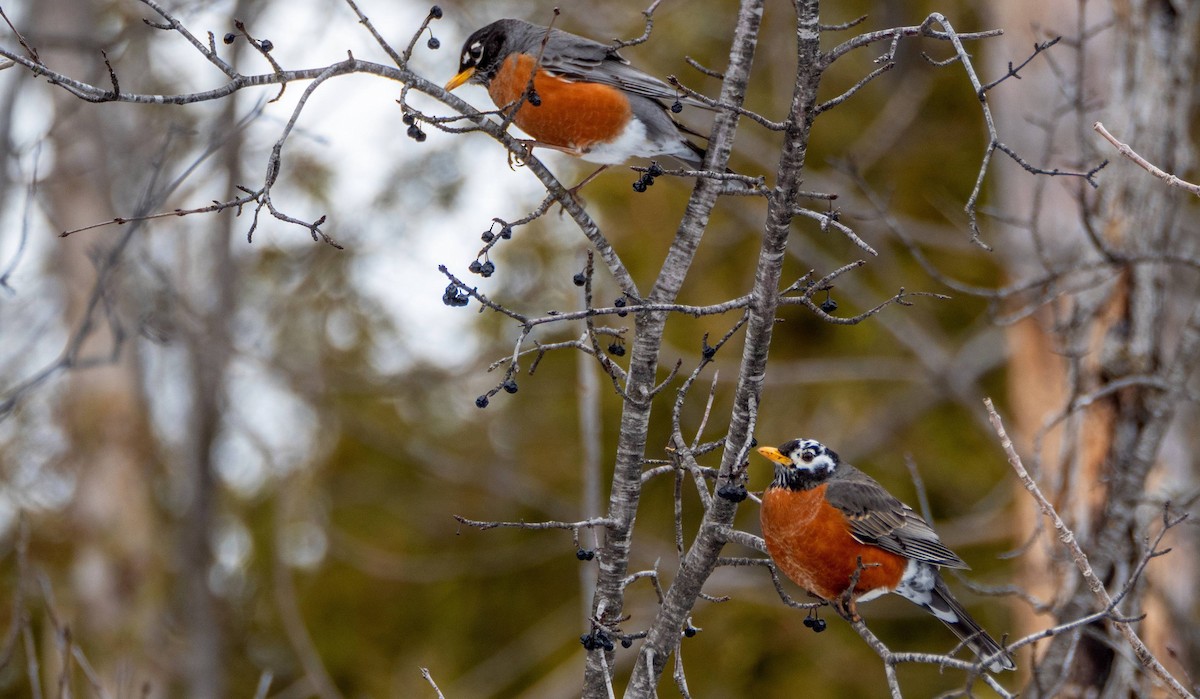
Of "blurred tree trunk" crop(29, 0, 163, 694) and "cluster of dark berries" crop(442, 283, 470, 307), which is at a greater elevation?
"blurred tree trunk" crop(29, 0, 163, 694)

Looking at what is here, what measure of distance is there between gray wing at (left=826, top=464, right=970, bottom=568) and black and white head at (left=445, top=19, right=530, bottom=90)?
1851mm

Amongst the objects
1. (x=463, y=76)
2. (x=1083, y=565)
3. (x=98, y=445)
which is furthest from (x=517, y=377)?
(x=1083, y=565)

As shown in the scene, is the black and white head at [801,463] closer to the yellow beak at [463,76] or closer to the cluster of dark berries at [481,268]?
the cluster of dark berries at [481,268]

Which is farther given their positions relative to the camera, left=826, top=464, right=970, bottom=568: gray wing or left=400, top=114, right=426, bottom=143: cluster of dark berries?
left=826, top=464, right=970, bottom=568: gray wing

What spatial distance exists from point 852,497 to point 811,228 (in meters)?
4.96

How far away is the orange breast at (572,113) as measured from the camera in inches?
141

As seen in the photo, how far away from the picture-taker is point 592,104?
11.9 ft

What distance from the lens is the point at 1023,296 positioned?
602 centimetres

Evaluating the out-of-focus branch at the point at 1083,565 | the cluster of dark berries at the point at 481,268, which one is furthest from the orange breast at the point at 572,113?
the out-of-focus branch at the point at 1083,565

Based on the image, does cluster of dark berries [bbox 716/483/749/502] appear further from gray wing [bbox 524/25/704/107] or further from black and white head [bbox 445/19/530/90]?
black and white head [bbox 445/19/530/90]

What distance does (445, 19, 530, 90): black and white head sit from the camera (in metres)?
3.95

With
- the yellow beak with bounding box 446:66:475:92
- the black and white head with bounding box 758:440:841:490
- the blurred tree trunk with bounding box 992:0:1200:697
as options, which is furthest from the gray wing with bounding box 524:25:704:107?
the blurred tree trunk with bounding box 992:0:1200:697

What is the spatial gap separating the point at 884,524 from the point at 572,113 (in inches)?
65.4

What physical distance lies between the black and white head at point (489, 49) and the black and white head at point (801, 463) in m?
1.63
